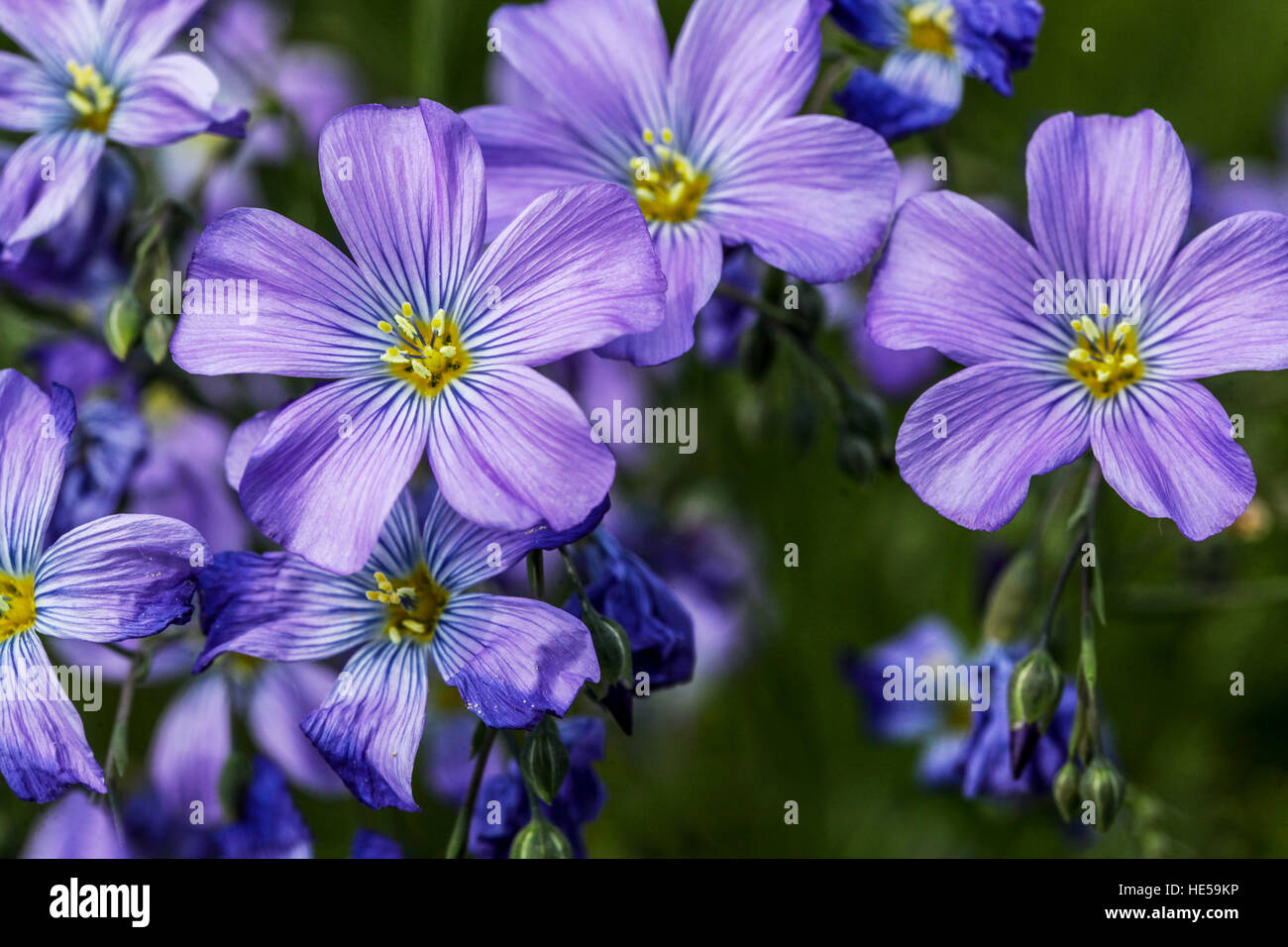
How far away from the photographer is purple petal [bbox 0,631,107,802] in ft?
4.35

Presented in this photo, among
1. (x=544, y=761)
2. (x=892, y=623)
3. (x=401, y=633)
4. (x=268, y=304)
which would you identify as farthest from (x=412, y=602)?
(x=892, y=623)

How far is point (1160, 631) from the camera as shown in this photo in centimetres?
282

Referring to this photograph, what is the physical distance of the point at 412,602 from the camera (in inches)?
57.0

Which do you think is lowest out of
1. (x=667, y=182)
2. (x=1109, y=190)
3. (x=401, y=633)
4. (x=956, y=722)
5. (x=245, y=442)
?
(x=956, y=722)

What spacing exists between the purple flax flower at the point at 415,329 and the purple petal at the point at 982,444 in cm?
32

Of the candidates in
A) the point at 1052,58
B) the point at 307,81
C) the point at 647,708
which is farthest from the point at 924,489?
the point at 1052,58

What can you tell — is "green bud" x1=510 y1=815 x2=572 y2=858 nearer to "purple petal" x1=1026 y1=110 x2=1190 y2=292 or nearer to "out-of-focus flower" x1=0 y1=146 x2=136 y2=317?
"purple petal" x1=1026 y1=110 x2=1190 y2=292

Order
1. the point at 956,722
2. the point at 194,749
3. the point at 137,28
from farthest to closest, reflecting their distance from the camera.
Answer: the point at 956,722 → the point at 194,749 → the point at 137,28

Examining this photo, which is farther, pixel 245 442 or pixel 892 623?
pixel 892 623

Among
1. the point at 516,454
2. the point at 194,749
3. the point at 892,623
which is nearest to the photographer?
the point at 516,454

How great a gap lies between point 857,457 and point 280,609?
0.77 m

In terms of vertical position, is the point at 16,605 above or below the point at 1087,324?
below

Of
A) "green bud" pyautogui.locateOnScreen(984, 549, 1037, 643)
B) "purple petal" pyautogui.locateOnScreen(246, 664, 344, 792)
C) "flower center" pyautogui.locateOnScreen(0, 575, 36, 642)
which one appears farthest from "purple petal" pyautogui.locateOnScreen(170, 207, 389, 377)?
"green bud" pyautogui.locateOnScreen(984, 549, 1037, 643)

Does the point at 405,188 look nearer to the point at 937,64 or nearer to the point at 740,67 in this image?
the point at 740,67
